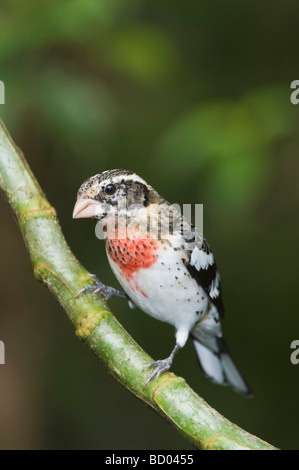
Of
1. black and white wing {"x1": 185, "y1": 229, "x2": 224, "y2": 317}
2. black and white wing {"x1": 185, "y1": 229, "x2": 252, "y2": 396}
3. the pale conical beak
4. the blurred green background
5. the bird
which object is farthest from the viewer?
the blurred green background

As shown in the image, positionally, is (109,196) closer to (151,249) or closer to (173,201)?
(151,249)

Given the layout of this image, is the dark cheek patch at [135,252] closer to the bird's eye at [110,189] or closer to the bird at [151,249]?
the bird at [151,249]

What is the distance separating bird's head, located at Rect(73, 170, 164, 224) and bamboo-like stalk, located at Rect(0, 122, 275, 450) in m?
0.17

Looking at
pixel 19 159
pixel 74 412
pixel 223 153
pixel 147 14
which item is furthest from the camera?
pixel 74 412

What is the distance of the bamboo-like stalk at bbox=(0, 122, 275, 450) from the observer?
185 centimetres

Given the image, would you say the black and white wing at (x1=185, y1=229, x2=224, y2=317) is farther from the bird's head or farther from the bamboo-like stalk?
the bamboo-like stalk

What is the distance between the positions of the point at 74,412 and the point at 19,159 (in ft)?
11.0

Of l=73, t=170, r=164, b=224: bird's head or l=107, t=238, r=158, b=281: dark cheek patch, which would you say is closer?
l=73, t=170, r=164, b=224: bird's head

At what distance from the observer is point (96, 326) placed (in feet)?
Result: 7.02

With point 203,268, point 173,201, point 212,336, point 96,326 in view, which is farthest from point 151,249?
point 173,201

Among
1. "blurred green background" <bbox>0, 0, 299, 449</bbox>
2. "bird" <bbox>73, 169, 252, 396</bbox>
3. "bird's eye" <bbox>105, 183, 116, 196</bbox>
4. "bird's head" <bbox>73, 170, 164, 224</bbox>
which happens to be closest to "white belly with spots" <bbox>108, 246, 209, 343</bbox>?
"bird" <bbox>73, 169, 252, 396</bbox>

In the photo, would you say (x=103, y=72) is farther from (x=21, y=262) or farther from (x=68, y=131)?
(x=21, y=262)

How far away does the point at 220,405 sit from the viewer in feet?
15.4

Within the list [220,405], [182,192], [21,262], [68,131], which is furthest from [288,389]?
[68,131]
